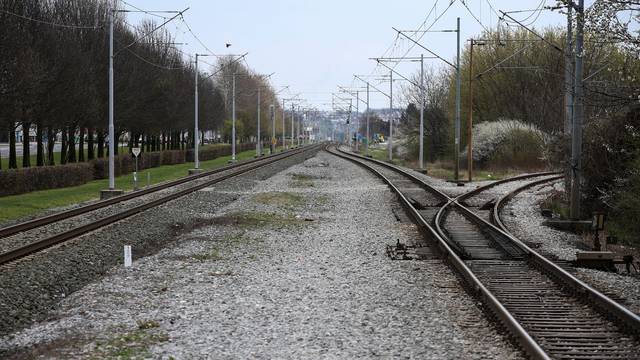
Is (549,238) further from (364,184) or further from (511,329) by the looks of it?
(364,184)

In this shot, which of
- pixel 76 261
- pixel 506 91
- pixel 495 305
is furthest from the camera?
pixel 506 91

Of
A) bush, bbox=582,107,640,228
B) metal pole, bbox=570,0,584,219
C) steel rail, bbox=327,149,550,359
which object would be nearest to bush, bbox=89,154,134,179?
bush, bbox=582,107,640,228

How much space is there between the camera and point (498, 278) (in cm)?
1283

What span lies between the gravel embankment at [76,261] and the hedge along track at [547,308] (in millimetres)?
6030

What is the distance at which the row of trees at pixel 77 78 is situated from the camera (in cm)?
3438

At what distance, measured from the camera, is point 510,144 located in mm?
51938

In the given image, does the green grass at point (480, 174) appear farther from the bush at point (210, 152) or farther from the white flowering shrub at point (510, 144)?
the bush at point (210, 152)

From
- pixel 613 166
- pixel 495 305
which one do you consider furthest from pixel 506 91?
pixel 495 305

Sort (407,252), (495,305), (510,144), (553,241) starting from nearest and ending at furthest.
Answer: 1. (495,305)
2. (407,252)
3. (553,241)
4. (510,144)

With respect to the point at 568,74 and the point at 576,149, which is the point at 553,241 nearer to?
the point at 576,149

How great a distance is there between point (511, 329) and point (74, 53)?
41052 mm

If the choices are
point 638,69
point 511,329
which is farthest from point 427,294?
point 638,69

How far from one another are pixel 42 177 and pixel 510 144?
30.2 m

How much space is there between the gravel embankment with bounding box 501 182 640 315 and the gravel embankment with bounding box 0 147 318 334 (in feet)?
26.2
